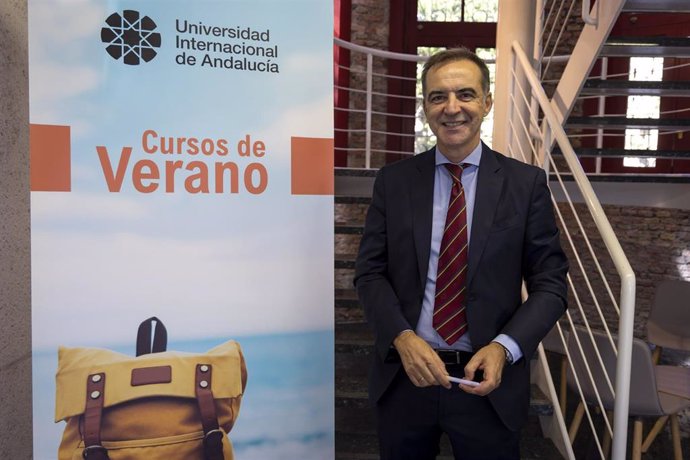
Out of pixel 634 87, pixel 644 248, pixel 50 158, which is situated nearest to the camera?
pixel 50 158

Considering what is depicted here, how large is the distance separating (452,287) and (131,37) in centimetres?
116

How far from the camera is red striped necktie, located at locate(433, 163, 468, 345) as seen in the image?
4.55 ft

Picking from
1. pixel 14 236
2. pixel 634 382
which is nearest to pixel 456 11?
pixel 634 382

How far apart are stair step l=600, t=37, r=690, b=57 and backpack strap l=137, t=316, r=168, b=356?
209cm

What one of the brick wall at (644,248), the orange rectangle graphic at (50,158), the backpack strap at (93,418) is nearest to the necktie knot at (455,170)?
the orange rectangle graphic at (50,158)

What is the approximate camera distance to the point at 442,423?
139cm

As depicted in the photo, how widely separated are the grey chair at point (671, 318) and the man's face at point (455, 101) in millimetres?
2870

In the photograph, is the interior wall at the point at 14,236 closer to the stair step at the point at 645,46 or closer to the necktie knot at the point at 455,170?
the necktie knot at the point at 455,170

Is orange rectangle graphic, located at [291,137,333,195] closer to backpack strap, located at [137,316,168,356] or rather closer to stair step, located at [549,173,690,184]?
backpack strap, located at [137,316,168,356]

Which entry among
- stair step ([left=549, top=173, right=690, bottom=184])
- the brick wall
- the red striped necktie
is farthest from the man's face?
the brick wall

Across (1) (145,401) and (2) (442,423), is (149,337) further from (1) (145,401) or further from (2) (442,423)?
(2) (442,423)

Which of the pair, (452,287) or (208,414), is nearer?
(452,287)

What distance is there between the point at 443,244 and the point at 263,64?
2.87 ft

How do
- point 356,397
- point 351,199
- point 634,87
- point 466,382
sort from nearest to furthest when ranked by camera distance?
point 466,382 → point 356,397 → point 634,87 → point 351,199
